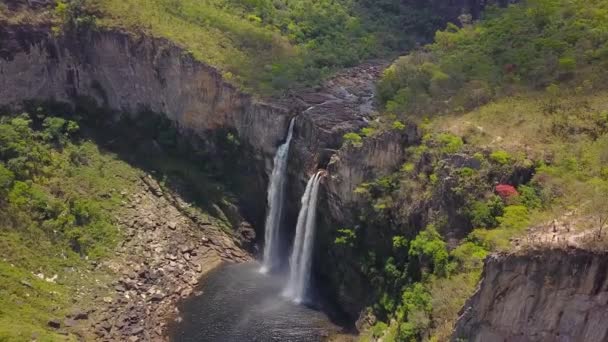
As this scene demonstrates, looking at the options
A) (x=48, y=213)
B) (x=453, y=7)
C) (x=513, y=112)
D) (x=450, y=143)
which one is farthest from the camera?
(x=453, y=7)

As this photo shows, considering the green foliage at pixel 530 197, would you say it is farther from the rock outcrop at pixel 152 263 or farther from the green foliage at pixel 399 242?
the rock outcrop at pixel 152 263

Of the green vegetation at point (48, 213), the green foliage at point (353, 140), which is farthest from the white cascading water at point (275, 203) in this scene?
the green vegetation at point (48, 213)

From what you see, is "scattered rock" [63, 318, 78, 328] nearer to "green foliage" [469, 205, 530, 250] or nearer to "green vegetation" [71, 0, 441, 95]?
"green vegetation" [71, 0, 441, 95]

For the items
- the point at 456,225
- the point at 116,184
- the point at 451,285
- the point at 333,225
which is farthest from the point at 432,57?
the point at 116,184

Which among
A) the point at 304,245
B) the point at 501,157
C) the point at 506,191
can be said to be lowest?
the point at 304,245

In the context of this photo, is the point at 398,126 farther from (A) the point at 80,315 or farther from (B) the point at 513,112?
(A) the point at 80,315

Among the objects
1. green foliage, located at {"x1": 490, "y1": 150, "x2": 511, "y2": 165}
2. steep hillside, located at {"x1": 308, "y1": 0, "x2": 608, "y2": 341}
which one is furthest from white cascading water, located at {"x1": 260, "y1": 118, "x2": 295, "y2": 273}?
green foliage, located at {"x1": 490, "y1": 150, "x2": 511, "y2": 165}

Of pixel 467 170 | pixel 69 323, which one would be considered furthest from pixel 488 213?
pixel 69 323
